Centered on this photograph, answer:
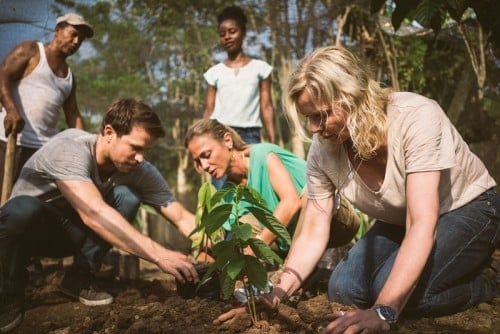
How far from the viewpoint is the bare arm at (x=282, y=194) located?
8.92ft

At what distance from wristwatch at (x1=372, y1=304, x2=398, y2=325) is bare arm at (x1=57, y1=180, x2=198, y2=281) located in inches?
31.9

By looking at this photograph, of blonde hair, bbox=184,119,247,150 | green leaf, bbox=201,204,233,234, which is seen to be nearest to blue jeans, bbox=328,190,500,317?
green leaf, bbox=201,204,233,234

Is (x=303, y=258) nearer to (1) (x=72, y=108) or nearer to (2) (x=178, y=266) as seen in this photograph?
(2) (x=178, y=266)

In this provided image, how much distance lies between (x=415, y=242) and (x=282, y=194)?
118 centimetres

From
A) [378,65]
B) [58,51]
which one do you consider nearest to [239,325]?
[58,51]

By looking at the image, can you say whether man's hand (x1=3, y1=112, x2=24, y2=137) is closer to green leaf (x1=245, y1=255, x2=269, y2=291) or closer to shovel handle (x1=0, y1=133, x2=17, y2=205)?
shovel handle (x1=0, y1=133, x2=17, y2=205)

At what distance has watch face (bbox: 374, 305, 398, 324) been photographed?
1.59m

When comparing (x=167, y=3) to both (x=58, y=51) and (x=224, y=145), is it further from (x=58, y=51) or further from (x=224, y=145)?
(x=224, y=145)

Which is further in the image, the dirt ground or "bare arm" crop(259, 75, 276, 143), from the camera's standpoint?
"bare arm" crop(259, 75, 276, 143)

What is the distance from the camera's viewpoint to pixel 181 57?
8445 mm

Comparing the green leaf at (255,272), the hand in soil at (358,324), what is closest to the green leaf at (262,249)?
the green leaf at (255,272)

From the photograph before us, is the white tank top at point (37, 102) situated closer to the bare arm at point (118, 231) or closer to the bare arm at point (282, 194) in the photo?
the bare arm at point (118, 231)

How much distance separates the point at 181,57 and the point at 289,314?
6994 millimetres

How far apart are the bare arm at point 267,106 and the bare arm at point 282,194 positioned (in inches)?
41.7
